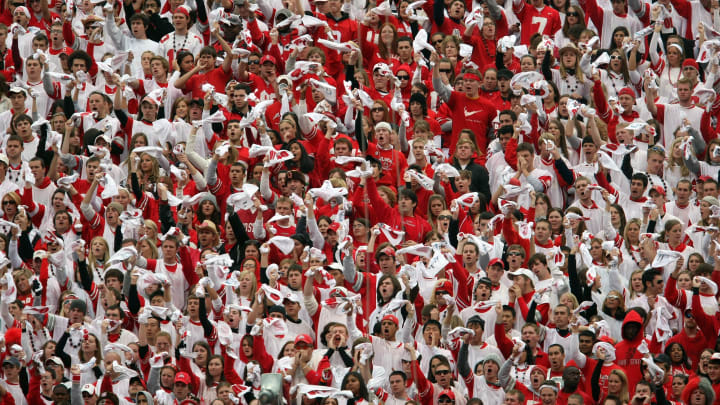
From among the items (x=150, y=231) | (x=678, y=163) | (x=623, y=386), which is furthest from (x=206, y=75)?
(x=623, y=386)

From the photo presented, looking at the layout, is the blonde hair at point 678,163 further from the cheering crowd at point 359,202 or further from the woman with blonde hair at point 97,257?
the woman with blonde hair at point 97,257

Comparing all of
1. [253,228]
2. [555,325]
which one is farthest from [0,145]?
[555,325]

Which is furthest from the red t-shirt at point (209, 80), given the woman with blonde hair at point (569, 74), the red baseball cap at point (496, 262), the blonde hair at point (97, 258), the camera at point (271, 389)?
the camera at point (271, 389)

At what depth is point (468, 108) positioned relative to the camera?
17016 mm

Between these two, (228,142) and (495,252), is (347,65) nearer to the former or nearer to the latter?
(228,142)

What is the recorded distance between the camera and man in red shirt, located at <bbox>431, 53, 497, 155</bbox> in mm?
16984

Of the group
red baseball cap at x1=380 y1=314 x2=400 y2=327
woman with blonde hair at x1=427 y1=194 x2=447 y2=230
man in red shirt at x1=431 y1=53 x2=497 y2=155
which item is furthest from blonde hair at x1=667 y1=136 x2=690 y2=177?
red baseball cap at x1=380 y1=314 x2=400 y2=327

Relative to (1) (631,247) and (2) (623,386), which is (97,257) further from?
(2) (623,386)

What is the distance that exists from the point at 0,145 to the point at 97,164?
45.3 inches

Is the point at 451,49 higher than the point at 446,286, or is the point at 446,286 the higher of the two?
the point at 451,49

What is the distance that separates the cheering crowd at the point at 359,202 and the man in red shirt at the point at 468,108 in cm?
2

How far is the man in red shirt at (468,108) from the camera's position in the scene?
55.7ft

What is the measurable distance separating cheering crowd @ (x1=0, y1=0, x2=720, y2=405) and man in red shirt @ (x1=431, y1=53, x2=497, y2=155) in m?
0.02

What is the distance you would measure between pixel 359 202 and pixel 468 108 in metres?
1.62
